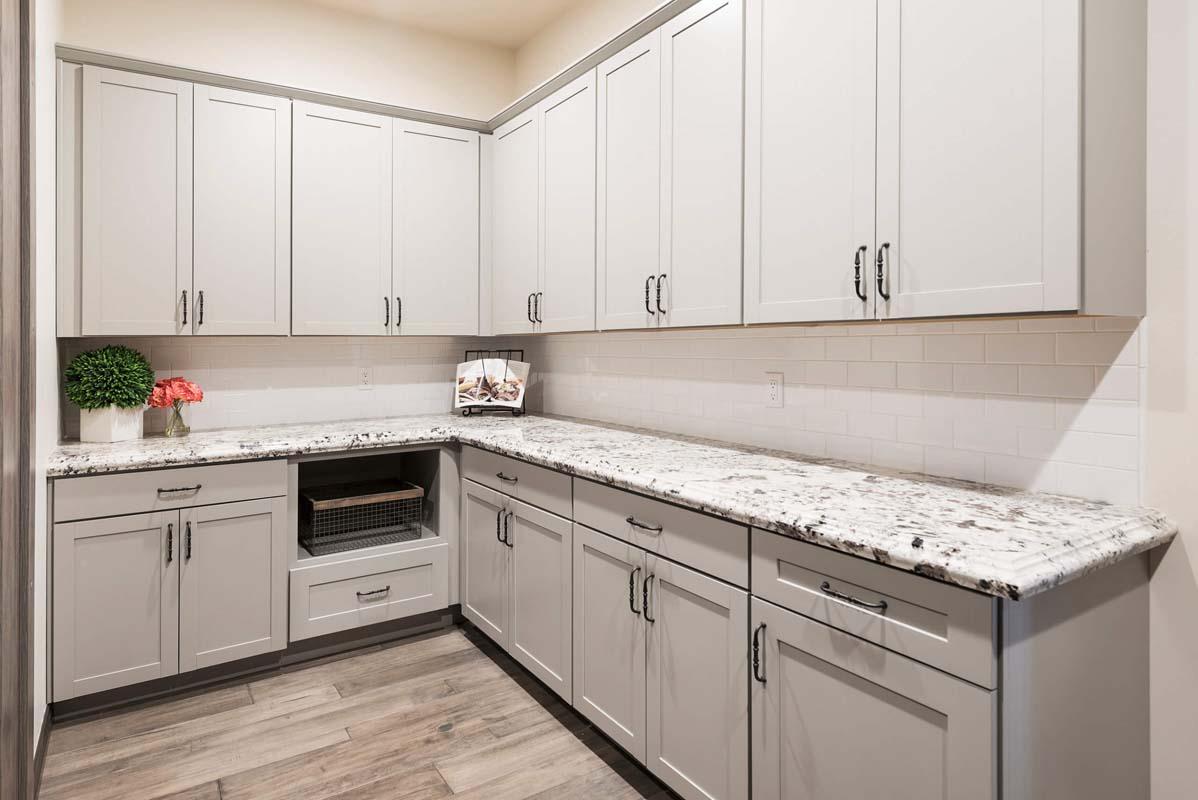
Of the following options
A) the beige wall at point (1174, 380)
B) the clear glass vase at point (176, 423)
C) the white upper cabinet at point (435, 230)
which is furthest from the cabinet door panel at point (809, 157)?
the clear glass vase at point (176, 423)

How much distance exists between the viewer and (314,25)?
135 inches

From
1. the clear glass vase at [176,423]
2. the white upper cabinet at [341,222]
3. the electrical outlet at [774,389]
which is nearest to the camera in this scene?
the electrical outlet at [774,389]

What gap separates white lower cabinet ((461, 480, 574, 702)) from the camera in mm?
2338

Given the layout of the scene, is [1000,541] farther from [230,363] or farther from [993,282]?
[230,363]

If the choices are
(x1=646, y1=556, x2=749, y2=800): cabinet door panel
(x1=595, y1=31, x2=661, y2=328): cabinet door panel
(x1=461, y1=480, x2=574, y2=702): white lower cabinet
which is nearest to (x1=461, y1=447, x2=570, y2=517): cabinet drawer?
(x1=461, y1=480, x2=574, y2=702): white lower cabinet

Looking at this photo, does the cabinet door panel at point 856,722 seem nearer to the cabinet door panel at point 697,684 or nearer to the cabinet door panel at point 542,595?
the cabinet door panel at point 697,684

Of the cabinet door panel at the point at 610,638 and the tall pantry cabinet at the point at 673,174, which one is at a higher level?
the tall pantry cabinet at the point at 673,174

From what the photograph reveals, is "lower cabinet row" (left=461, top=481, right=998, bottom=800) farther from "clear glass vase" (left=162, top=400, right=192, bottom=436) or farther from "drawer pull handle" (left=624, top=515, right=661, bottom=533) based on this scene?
"clear glass vase" (left=162, top=400, right=192, bottom=436)

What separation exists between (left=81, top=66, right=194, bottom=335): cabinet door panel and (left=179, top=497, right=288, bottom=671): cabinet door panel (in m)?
0.83

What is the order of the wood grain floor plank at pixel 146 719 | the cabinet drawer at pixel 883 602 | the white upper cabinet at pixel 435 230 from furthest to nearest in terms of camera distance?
1. the white upper cabinet at pixel 435 230
2. the wood grain floor plank at pixel 146 719
3. the cabinet drawer at pixel 883 602

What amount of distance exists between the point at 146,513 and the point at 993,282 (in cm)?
271

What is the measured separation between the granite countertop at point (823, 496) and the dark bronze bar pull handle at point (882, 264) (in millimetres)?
483

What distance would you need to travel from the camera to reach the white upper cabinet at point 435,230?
3344mm

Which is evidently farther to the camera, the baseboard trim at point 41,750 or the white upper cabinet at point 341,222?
the white upper cabinet at point 341,222
